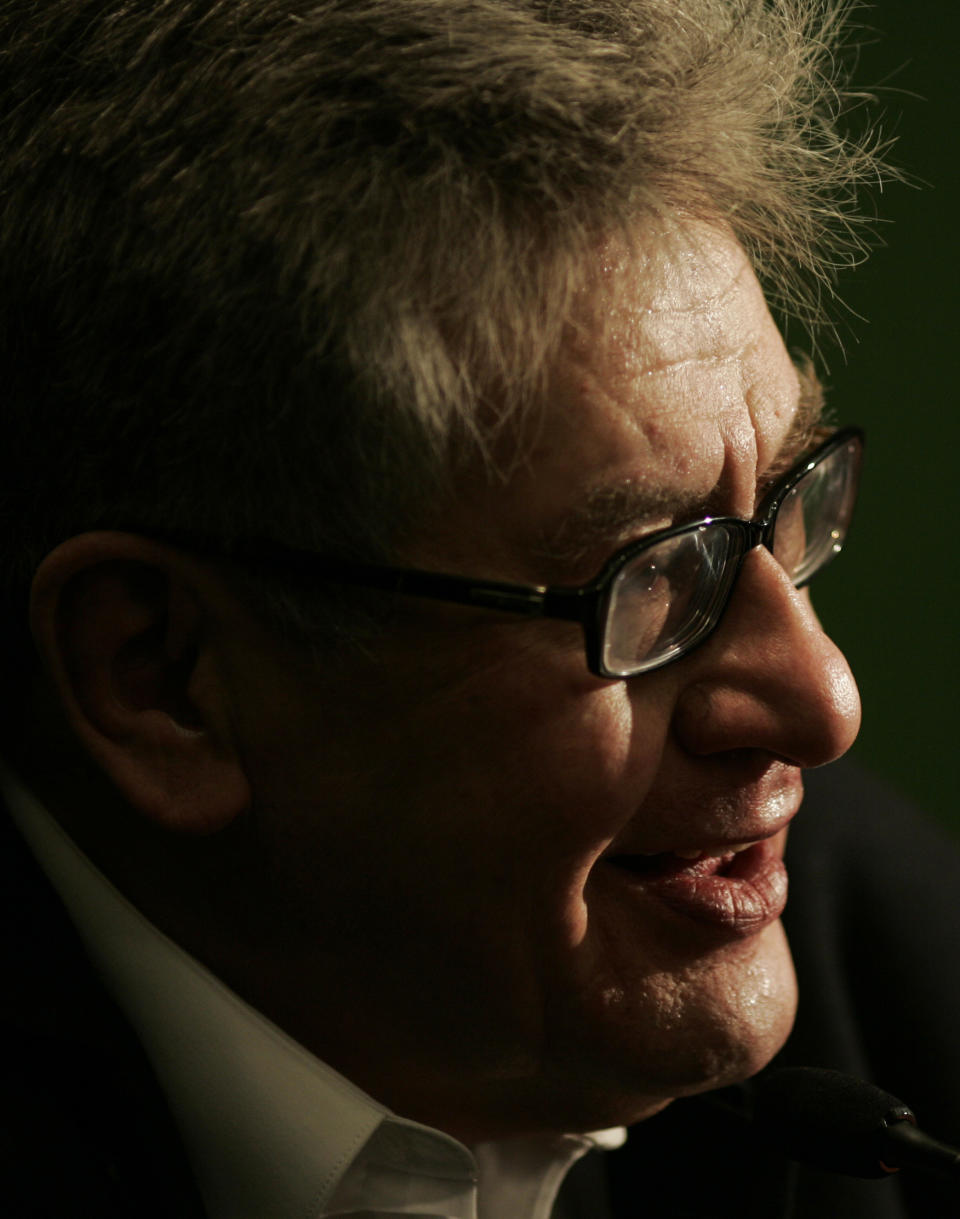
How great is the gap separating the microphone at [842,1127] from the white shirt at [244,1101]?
0.25 metres

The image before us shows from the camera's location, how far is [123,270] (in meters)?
0.98

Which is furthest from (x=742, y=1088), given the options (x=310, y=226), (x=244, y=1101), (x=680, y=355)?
(x=310, y=226)

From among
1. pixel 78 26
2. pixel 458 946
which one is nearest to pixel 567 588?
pixel 458 946

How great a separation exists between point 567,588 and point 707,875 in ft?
0.94

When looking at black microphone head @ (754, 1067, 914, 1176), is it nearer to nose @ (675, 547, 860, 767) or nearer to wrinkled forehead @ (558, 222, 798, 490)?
nose @ (675, 547, 860, 767)

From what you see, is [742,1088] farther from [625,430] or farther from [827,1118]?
[625,430]

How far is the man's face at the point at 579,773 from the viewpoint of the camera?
967 millimetres

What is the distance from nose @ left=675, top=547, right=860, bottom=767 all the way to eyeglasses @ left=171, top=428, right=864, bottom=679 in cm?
2

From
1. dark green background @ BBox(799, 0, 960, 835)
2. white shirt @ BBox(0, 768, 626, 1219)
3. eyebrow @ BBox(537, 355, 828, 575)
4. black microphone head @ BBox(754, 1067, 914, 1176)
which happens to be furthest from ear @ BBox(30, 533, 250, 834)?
dark green background @ BBox(799, 0, 960, 835)

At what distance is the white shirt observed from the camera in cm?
111

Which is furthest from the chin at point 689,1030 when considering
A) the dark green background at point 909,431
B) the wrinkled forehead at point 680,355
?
the dark green background at point 909,431

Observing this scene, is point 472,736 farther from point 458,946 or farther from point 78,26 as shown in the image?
point 78,26

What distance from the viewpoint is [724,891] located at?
1.09 metres

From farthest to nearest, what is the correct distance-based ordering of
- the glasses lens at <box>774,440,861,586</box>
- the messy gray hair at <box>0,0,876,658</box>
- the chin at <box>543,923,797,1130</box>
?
the glasses lens at <box>774,440,861,586</box> < the chin at <box>543,923,797,1130</box> < the messy gray hair at <box>0,0,876,658</box>
